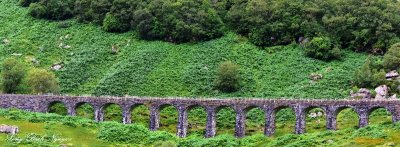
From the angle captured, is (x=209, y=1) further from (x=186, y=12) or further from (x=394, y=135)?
(x=394, y=135)

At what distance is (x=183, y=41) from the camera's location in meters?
172

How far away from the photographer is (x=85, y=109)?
13750 centimetres

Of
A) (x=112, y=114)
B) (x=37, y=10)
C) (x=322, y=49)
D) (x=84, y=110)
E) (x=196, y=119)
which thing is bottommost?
(x=196, y=119)

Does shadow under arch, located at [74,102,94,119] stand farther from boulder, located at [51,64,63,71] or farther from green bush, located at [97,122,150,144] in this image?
boulder, located at [51,64,63,71]

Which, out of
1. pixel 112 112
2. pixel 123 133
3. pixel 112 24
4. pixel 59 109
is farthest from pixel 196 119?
pixel 112 24

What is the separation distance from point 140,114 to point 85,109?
37.7ft

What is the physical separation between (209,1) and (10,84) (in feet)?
199

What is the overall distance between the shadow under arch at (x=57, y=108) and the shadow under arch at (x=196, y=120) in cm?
2347

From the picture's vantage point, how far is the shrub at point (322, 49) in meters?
154

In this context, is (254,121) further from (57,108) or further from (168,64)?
(57,108)

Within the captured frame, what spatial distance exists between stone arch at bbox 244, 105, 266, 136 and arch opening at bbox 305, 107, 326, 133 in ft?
26.5

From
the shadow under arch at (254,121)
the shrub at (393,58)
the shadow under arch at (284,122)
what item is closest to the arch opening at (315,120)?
the shadow under arch at (284,122)

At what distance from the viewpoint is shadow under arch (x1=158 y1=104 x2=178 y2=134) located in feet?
417

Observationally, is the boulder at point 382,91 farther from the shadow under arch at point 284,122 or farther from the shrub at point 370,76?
the shadow under arch at point 284,122
